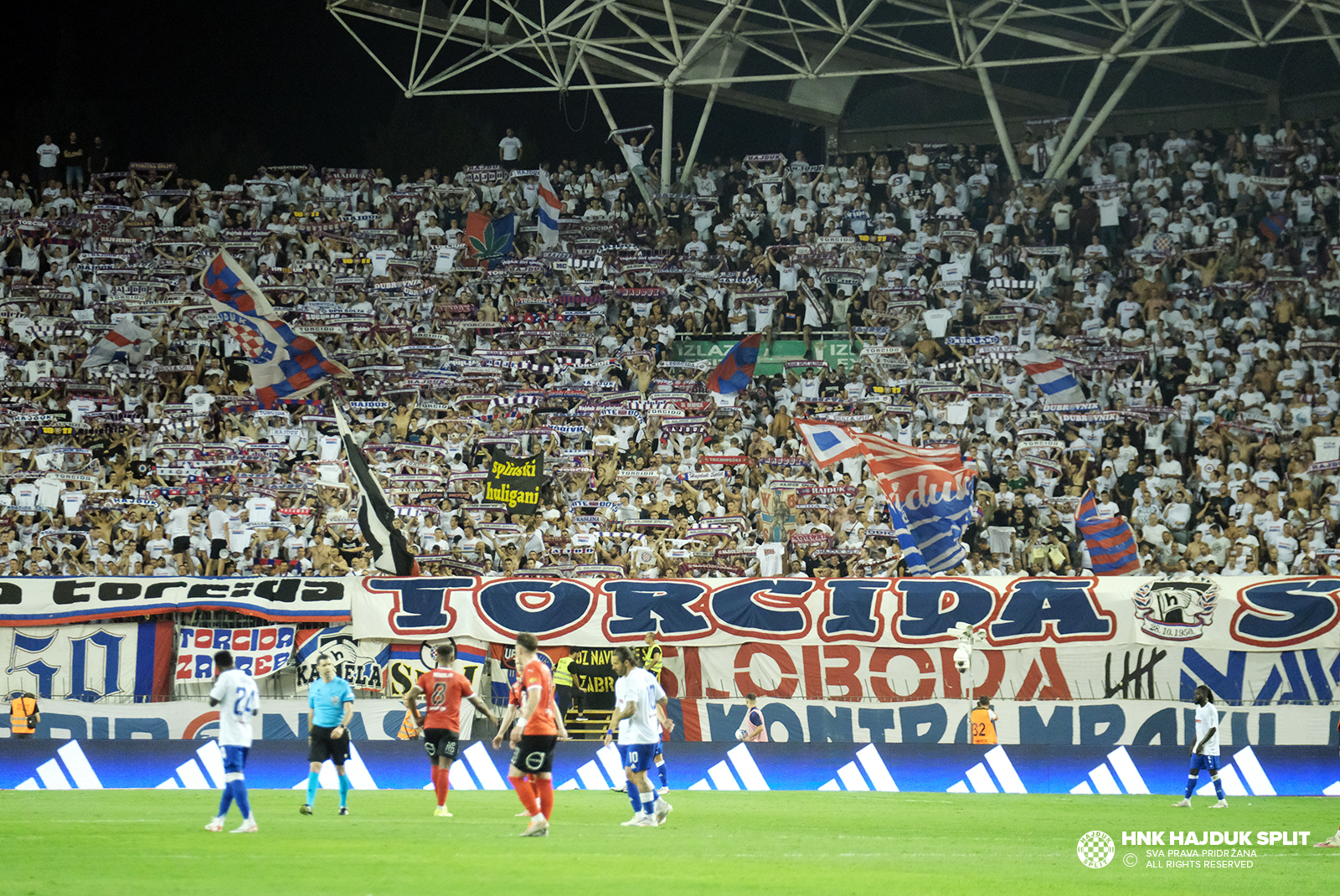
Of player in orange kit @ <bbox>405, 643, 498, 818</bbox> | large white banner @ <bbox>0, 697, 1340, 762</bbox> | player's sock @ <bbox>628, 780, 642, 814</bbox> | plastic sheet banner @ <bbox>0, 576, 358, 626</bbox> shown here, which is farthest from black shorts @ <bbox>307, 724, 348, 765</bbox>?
plastic sheet banner @ <bbox>0, 576, 358, 626</bbox>

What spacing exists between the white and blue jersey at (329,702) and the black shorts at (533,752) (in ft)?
9.29

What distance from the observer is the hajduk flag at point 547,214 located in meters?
32.1

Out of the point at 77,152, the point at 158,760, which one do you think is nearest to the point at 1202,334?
the point at 158,760

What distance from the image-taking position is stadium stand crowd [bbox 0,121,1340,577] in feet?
79.2

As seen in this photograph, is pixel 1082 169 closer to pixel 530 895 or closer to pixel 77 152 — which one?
pixel 77 152

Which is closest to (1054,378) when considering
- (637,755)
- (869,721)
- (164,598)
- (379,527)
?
(869,721)

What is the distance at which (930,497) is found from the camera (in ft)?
72.5

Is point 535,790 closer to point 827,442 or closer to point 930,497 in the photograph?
point 930,497

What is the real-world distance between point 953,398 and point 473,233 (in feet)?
36.3

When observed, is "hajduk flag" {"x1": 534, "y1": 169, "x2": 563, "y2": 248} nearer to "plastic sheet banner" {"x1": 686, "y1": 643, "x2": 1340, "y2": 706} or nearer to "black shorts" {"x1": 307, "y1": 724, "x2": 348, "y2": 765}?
"plastic sheet banner" {"x1": 686, "y1": 643, "x2": 1340, "y2": 706}

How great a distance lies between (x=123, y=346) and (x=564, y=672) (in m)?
12.4

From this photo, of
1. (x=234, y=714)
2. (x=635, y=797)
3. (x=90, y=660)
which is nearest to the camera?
(x=234, y=714)

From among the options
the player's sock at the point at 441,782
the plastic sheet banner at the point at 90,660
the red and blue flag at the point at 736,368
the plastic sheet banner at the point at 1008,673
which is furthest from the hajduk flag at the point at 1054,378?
the plastic sheet banner at the point at 90,660

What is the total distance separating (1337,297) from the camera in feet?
89.1
